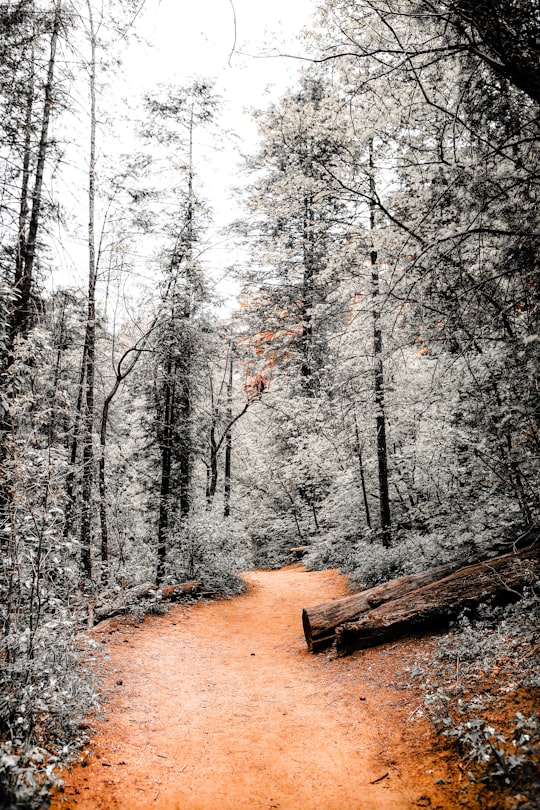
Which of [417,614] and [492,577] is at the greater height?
[492,577]

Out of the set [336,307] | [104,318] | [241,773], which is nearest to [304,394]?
[336,307]

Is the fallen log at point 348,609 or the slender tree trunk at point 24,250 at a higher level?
the slender tree trunk at point 24,250

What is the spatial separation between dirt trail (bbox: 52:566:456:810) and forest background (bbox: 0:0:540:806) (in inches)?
25.2

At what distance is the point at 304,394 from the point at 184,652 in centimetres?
1429

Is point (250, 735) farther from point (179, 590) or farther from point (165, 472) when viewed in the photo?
point (165, 472)

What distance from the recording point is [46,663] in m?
3.69

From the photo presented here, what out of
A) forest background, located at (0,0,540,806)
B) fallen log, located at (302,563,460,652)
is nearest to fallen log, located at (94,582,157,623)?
forest background, located at (0,0,540,806)

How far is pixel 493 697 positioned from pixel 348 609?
11.7 ft

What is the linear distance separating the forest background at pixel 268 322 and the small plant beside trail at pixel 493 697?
135cm

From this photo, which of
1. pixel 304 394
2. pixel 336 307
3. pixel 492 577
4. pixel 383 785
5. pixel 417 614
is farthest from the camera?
pixel 304 394

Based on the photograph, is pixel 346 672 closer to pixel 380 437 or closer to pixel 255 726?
pixel 255 726

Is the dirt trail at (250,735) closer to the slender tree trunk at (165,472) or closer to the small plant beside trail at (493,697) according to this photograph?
the small plant beside trail at (493,697)

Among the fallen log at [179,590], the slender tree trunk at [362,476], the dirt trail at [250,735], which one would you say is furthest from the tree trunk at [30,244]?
the slender tree trunk at [362,476]

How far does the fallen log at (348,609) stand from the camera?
21.4 ft
